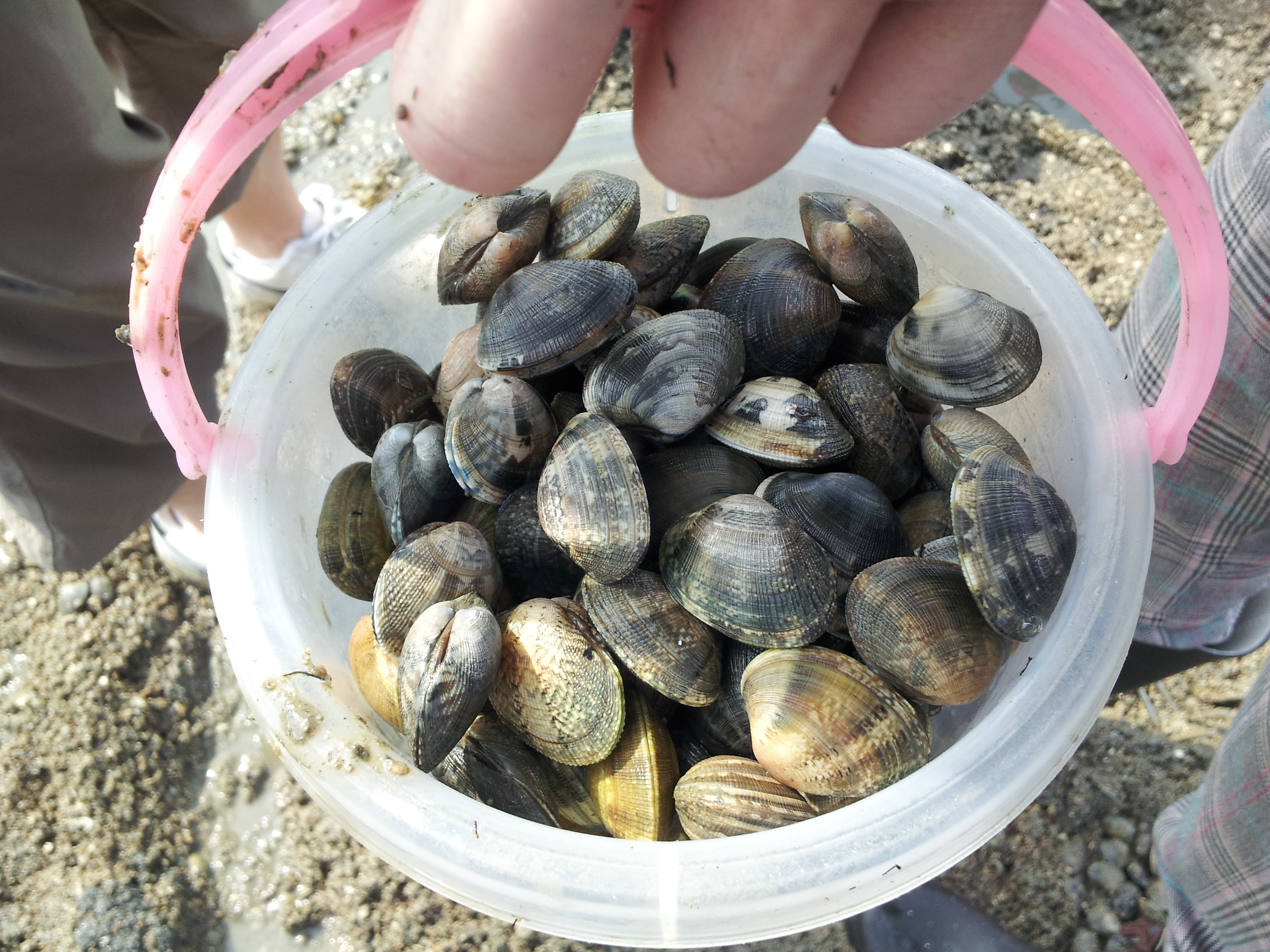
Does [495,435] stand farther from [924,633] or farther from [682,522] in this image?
[924,633]

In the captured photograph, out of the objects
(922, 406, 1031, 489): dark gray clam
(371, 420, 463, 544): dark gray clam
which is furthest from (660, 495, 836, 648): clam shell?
(371, 420, 463, 544): dark gray clam

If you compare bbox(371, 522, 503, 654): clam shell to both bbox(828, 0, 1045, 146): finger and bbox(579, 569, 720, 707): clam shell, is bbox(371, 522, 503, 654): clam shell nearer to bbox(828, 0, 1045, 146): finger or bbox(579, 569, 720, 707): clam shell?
bbox(579, 569, 720, 707): clam shell

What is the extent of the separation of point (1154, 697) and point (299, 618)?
5.71ft

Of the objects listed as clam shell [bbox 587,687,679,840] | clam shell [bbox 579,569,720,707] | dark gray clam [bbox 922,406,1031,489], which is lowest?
clam shell [bbox 587,687,679,840]

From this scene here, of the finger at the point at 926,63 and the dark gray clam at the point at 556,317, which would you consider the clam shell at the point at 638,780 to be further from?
the finger at the point at 926,63

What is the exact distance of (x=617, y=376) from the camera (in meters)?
1.11

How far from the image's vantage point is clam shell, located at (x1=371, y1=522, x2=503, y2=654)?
1.08 metres

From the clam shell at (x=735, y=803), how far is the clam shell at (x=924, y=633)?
0.61ft

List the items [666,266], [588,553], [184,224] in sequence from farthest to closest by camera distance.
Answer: [666,266], [588,553], [184,224]

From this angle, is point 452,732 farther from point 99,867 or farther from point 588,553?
point 99,867

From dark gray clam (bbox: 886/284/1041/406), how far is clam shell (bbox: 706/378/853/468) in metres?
0.14

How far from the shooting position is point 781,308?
1226mm

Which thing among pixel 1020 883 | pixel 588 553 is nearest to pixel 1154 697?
pixel 1020 883

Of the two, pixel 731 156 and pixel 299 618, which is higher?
pixel 731 156
